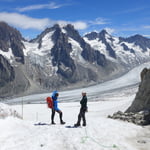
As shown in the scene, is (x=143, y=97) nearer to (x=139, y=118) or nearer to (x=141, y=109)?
(x=141, y=109)

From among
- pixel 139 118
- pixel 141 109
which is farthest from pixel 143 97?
pixel 139 118

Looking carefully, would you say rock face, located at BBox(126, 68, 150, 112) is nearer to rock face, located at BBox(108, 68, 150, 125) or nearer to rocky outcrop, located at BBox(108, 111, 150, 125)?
rock face, located at BBox(108, 68, 150, 125)

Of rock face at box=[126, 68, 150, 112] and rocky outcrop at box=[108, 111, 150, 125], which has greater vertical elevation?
rock face at box=[126, 68, 150, 112]

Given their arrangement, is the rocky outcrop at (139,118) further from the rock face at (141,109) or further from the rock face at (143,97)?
the rock face at (143,97)

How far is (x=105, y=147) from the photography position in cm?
1692

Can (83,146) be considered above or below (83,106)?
below

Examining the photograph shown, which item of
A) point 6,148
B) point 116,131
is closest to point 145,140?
point 116,131

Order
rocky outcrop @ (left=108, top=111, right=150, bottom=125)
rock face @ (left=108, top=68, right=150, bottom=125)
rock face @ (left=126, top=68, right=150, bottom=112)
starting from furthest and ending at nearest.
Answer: rock face @ (left=126, top=68, right=150, bottom=112) < rock face @ (left=108, top=68, right=150, bottom=125) < rocky outcrop @ (left=108, top=111, right=150, bottom=125)

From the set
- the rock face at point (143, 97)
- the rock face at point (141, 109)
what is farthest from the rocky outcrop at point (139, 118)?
the rock face at point (143, 97)

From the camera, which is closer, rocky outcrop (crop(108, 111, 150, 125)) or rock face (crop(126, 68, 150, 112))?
rocky outcrop (crop(108, 111, 150, 125))

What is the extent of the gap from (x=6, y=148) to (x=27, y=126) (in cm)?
623

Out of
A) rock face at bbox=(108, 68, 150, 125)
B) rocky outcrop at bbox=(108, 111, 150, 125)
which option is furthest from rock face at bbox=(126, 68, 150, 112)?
rocky outcrop at bbox=(108, 111, 150, 125)

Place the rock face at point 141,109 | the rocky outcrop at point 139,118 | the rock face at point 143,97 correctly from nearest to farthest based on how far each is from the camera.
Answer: the rocky outcrop at point 139,118, the rock face at point 141,109, the rock face at point 143,97

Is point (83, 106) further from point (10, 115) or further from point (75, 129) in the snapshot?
point (10, 115)
